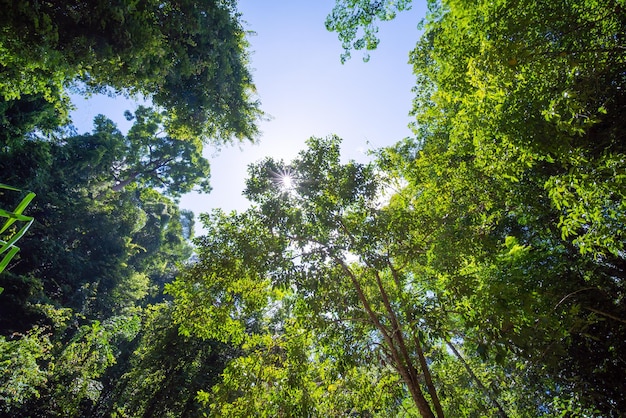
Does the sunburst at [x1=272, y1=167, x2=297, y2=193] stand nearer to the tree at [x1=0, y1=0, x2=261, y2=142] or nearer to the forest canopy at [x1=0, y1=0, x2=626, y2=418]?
the forest canopy at [x1=0, y1=0, x2=626, y2=418]

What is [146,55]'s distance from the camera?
785 centimetres

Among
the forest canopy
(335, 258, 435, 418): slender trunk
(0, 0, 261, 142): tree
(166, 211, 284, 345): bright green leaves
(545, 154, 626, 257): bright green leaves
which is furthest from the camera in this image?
(166, 211, 284, 345): bright green leaves

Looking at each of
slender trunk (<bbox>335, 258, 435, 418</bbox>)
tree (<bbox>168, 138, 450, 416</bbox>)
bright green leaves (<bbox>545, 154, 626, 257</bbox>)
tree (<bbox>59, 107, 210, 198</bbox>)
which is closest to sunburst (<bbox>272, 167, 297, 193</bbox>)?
tree (<bbox>168, 138, 450, 416</bbox>)

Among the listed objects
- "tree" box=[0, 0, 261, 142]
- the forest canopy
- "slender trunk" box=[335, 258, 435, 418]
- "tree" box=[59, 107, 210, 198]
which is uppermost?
"tree" box=[59, 107, 210, 198]

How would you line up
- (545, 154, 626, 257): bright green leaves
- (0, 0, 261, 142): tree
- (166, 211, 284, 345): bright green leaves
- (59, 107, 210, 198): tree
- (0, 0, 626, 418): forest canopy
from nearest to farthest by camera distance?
(545, 154, 626, 257): bright green leaves → (0, 0, 626, 418): forest canopy → (0, 0, 261, 142): tree → (166, 211, 284, 345): bright green leaves → (59, 107, 210, 198): tree

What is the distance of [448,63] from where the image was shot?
567 centimetres

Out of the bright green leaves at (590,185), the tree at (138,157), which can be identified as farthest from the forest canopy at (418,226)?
the tree at (138,157)

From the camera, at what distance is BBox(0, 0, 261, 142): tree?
6273 millimetres

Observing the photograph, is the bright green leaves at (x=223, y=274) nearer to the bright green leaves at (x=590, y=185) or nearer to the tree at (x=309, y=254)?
the tree at (x=309, y=254)

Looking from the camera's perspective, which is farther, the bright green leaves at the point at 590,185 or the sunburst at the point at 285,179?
the sunburst at the point at 285,179

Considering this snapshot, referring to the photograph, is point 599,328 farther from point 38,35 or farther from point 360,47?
point 38,35

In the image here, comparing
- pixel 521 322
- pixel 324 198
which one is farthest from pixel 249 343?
pixel 521 322

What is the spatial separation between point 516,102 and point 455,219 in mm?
3231

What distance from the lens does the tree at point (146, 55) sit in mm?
6273
